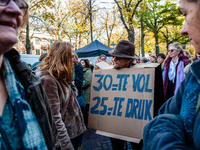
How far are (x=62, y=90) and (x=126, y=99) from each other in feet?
2.80

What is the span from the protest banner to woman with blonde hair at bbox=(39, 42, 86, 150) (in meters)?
0.32

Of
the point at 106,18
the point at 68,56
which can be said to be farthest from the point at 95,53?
the point at 106,18

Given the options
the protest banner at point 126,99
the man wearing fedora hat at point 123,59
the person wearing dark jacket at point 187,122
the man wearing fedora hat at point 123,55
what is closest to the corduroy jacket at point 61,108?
the protest banner at point 126,99

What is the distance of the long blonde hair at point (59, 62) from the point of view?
1835 millimetres

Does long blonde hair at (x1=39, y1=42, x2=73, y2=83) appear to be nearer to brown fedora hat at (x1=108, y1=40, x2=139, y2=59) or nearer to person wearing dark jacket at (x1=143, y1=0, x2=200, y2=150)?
brown fedora hat at (x1=108, y1=40, x2=139, y2=59)

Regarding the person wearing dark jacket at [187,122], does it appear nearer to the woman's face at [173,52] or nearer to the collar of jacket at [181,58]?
the collar of jacket at [181,58]

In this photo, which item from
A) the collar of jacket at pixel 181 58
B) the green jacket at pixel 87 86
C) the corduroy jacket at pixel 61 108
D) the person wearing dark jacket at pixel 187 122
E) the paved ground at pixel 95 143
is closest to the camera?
the person wearing dark jacket at pixel 187 122

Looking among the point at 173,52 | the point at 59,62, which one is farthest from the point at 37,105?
the point at 173,52

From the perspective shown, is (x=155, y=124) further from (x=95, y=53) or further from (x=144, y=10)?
(x=144, y=10)

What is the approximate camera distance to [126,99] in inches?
76.7

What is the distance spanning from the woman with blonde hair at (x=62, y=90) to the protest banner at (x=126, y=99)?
317 mm

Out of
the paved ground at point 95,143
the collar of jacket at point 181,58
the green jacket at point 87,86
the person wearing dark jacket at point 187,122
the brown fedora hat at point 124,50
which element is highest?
the brown fedora hat at point 124,50

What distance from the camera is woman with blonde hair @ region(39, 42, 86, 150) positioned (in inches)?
66.2

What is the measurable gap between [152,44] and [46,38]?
26.7 meters
